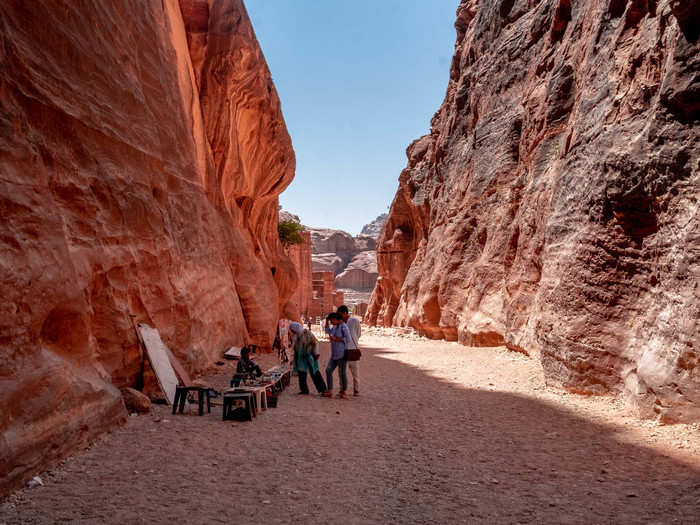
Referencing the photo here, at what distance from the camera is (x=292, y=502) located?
395 cm

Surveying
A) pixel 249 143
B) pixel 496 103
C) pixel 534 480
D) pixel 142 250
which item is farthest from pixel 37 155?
pixel 496 103

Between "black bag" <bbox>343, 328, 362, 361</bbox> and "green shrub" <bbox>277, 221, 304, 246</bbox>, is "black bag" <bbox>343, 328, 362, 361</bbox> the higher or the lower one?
the lower one

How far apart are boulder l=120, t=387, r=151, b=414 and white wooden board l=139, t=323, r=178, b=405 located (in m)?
0.66

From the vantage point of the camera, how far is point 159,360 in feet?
26.2

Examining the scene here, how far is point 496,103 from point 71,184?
19.4 m

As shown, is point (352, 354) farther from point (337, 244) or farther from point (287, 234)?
point (337, 244)

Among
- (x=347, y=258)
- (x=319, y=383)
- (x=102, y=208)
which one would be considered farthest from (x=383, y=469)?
(x=347, y=258)

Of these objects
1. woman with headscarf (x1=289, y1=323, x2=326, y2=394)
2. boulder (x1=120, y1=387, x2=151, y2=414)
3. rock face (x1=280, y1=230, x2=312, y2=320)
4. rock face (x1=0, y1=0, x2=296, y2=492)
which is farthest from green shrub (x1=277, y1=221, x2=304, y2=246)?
boulder (x1=120, y1=387, x2=151, y2=414)

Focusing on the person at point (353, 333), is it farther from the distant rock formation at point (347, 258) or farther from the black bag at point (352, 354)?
the distant rock formation at point (347, 258)

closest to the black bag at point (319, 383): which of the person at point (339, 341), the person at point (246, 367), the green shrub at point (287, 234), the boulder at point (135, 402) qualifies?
the person at point (339, 341)

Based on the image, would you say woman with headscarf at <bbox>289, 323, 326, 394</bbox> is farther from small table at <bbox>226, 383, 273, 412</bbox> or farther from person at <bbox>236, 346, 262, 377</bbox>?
small table at <bbox>226, 383, 273, 412</bbox>

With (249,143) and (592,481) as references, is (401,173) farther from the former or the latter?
(592,481)

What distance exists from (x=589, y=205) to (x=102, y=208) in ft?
28.3

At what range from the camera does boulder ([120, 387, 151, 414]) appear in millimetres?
6707
